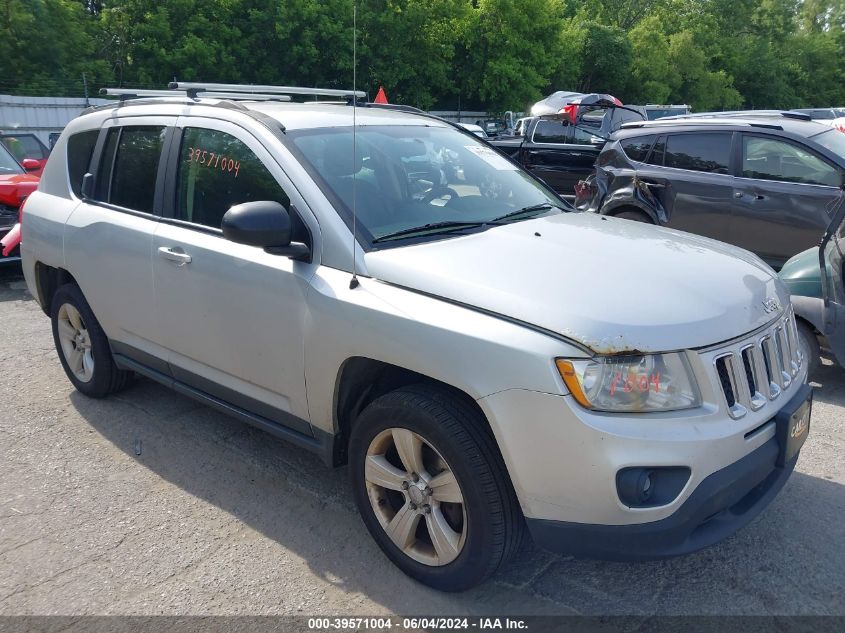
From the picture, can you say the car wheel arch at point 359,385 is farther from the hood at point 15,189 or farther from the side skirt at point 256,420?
the hood at point 15,189

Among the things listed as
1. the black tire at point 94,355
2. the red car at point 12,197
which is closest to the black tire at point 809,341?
the black tire at point 94,355

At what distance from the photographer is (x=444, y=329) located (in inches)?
104

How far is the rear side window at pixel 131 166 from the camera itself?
405 cm

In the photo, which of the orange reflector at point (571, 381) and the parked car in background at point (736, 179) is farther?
the parked car in background at point (736, 179)

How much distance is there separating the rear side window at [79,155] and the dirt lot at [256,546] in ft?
4.95

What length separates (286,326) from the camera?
10.5 feet

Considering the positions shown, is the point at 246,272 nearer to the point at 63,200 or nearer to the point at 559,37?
the point at 63,200

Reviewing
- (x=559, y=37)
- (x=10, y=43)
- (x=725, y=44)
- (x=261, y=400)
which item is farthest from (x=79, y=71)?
(x=725, y=44)

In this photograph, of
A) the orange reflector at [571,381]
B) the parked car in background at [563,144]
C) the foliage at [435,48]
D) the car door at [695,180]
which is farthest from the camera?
the foliage at [435,48]

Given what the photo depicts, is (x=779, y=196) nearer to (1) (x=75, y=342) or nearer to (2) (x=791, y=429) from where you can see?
(2) (x=791, y=429)

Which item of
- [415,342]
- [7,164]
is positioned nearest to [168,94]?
[415,342]

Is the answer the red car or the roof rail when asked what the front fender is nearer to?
the roof rail

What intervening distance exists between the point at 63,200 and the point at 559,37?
Result: 1294 inches

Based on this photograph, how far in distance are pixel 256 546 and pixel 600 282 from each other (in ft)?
6.18
